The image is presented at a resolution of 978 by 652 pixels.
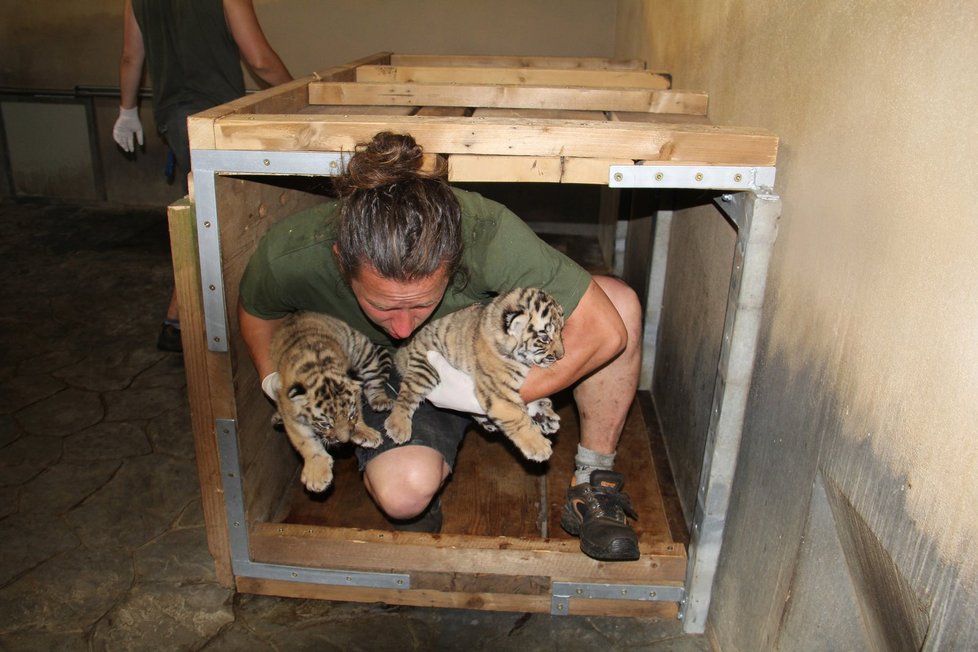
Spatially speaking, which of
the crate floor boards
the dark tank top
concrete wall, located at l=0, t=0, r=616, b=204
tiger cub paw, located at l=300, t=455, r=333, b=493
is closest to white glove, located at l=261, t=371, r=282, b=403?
tiger cub paw, located at l=300, t=455, r=333, b=493

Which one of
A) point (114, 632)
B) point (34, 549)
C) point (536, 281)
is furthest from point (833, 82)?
point (34, 549)

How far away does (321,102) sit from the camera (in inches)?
133

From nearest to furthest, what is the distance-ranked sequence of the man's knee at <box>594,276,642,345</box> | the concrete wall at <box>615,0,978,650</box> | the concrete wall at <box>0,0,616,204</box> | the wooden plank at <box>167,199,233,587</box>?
the concrete wall at <box>615,0,978,650</box>, the wooden plank at <box>167,199,233,587</box>, the man's knee at <box>594,276,642,345</box>, the concrete wall at <box>0,0,616,204</box>

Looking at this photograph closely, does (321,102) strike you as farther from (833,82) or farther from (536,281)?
(833,82)

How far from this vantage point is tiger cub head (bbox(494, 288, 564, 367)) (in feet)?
8.69

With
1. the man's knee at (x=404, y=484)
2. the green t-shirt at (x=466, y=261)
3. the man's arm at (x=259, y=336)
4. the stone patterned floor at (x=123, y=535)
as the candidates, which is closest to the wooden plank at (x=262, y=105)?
the green t-shirt at (x=466, y=261)

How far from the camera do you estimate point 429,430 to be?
121 inches

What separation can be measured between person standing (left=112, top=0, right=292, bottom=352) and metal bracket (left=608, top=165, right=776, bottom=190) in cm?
327

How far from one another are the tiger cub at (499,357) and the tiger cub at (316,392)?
0.79 ft

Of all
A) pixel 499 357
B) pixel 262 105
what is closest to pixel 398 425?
pixel 499 357

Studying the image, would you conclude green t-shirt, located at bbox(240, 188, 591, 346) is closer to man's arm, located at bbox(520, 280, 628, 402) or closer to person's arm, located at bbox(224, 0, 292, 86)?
man's arm, located at bbox(520, 280, 628, 402)

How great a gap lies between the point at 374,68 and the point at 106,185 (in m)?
6.08

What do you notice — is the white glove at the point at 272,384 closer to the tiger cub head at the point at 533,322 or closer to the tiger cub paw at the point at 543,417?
the tiger cub head at the point at 533,322

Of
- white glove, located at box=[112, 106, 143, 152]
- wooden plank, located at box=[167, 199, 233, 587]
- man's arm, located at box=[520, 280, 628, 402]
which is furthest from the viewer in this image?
white glove, located at box=[112, 106, 143, 152]
